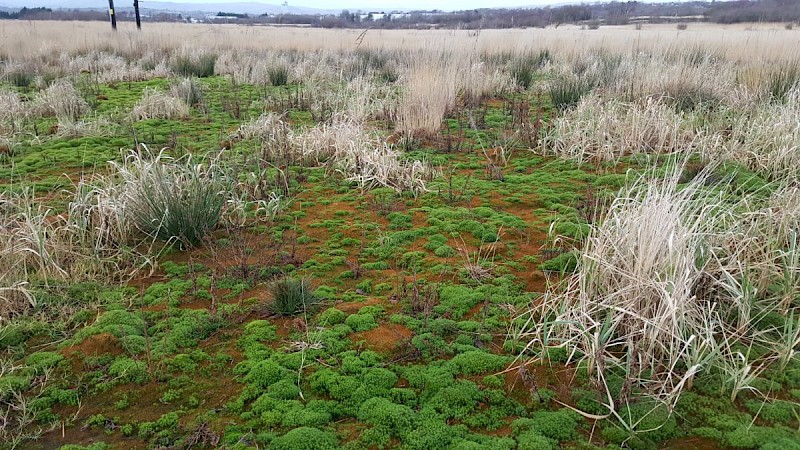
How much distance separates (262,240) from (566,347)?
2.59 meters

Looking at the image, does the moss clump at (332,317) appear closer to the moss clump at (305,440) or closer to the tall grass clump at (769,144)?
the moss clump at (305,440)

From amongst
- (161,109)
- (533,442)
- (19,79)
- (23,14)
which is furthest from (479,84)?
(23,14)

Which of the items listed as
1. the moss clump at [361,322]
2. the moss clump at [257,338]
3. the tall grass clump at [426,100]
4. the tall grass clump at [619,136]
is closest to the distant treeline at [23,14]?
the tall grass clump at [426,100]

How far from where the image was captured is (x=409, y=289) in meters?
3.53

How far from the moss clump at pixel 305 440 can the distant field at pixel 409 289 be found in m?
0.01

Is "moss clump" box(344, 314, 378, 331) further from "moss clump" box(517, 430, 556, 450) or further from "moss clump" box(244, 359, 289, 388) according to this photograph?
"moss clump" box(517, 430, 556, 450)

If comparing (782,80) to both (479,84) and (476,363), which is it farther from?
(476,363)

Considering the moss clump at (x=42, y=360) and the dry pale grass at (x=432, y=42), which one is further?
the dry pale grass at (x=432, y=42)

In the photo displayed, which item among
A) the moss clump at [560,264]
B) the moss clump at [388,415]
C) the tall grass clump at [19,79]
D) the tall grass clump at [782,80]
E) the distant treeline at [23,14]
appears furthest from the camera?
the distant treeline at [23,14]

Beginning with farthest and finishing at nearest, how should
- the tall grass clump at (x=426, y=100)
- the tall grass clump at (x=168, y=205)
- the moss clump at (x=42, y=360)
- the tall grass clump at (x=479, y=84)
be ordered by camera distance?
the tall grass clump at (x=479, y=84), the tall grass clump at (x=426, y=100), the tall grass clump at (x=168, y=205), the moss clump at (x=42, y=360)

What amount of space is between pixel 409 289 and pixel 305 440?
144cm

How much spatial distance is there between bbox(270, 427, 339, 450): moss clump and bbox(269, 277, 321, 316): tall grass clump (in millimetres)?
1038

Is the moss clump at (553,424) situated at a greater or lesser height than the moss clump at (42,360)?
lesser

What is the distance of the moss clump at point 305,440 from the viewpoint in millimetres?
2234
